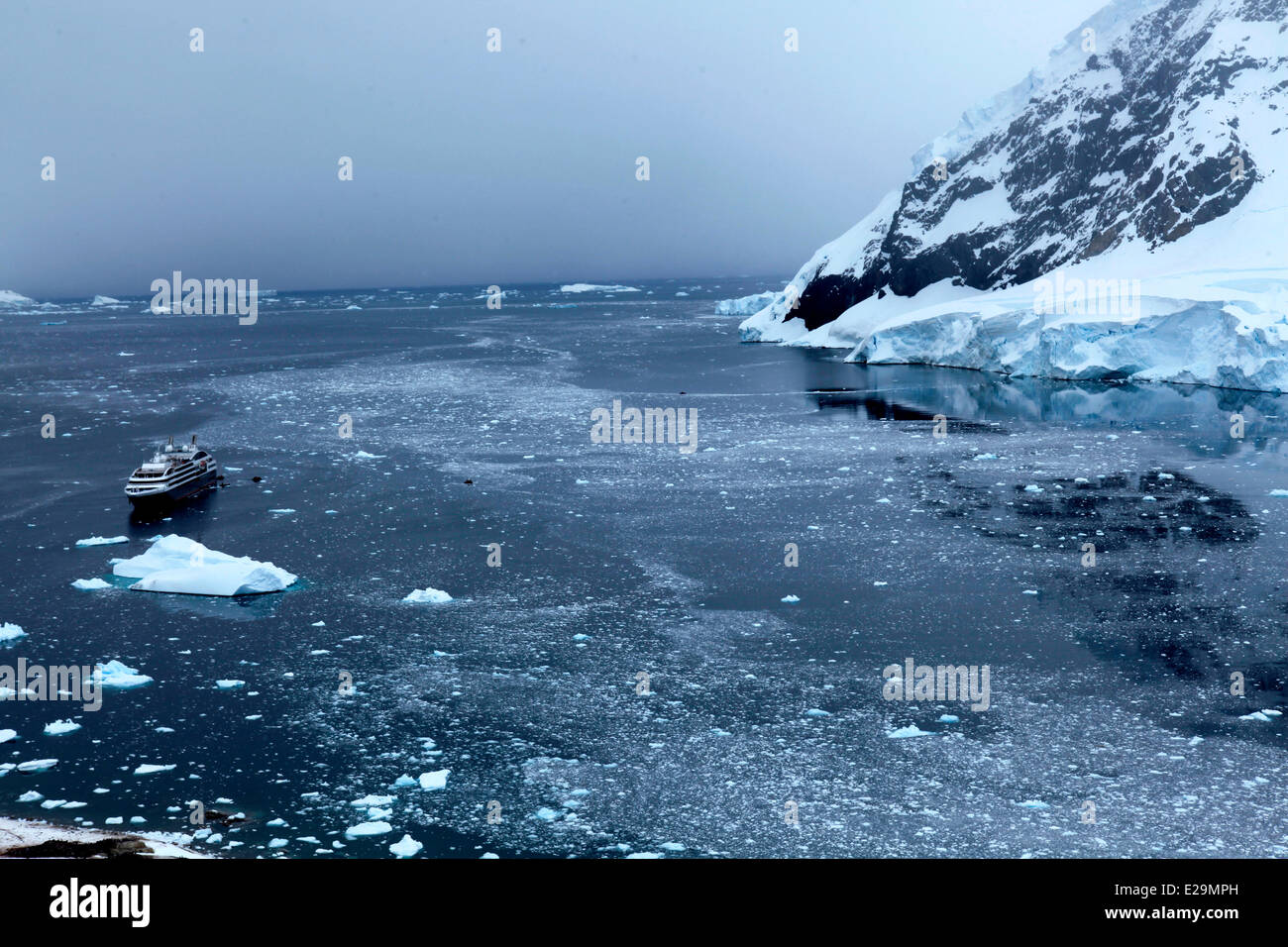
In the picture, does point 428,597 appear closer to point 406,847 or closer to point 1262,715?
point 406,847

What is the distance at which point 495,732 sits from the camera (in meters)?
12.1

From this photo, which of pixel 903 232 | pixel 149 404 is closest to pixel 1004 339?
pixel 903 232

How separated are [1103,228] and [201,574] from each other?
189 feet

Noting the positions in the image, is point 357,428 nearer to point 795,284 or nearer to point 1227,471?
point 1227,471

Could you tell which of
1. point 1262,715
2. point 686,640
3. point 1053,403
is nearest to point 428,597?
point 686,640

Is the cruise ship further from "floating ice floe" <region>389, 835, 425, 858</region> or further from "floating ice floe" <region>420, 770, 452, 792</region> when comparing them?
"floating ice floe" <region>389, 835, 425, 858</region>

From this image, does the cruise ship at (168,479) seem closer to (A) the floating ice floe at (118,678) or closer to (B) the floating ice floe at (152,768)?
(A) the floating ice floe at (118,678)

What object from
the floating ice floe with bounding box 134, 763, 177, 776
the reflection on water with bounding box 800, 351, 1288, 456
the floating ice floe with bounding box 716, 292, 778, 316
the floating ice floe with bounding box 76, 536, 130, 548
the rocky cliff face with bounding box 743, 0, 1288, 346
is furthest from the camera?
the floating ice floe with bounding box 716, 292, 778, 316

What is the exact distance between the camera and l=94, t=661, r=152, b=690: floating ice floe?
44.7 feet

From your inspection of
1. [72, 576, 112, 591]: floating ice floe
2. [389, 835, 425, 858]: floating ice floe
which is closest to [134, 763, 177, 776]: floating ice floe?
[389, 835, 425, 858]: floating ice floe

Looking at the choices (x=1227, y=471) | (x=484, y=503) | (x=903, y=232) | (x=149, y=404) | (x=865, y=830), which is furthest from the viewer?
(x=903, y=232)

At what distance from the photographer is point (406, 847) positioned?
9375mm

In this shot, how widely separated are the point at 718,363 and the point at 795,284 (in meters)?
22.9

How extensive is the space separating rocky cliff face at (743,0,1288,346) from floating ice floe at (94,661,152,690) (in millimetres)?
54596
